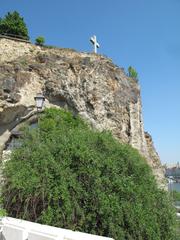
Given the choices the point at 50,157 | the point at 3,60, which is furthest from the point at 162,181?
the point at 3,60

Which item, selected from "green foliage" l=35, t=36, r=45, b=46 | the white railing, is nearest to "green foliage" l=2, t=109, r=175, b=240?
the white railing

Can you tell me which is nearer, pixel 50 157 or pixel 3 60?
pixel 50 157

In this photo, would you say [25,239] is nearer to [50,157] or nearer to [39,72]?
[50,157]

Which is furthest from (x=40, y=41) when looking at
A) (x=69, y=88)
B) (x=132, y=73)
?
(x=132, y=73)

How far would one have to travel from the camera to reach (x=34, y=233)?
12.9 feet

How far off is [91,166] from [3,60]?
436 inches

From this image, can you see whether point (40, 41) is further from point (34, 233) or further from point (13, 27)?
point (34, 233)

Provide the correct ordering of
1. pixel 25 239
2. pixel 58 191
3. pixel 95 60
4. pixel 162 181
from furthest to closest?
1. pixel 95 60
2. pixel 162 181
3. pixel 58 191
4. pixel 25 239

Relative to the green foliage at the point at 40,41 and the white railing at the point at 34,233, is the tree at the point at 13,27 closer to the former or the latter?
the green foliage at the point at 40,41

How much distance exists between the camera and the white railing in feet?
11.6

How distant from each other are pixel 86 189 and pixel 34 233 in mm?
2512

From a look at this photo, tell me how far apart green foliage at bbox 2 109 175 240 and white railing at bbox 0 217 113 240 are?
1210mm

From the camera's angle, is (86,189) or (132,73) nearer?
(86,189)

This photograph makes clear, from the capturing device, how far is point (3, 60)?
16.0 m
